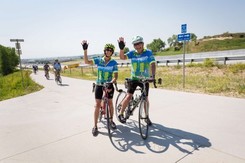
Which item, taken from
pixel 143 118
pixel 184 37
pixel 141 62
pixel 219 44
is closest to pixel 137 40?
pixel 141 62

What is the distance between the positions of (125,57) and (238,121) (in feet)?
10.7

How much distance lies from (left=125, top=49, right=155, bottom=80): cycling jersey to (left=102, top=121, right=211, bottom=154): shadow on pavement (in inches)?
52.7

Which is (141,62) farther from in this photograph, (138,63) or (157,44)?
(157,44)

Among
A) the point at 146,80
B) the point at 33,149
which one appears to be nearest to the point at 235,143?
the point at 146,80

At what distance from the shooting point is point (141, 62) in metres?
4.32

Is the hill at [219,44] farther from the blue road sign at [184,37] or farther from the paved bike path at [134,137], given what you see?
the paved bike path at [134,137]

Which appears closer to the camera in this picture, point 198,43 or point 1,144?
point 1,144

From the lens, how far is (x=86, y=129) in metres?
4.71

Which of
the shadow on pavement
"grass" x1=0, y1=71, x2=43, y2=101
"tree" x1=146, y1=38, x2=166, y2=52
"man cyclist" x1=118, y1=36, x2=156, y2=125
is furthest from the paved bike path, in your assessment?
"tree" x1=146, y1=38, x2=166, y2=52

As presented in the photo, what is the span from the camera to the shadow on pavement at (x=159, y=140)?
3.57 meters

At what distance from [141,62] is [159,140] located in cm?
177

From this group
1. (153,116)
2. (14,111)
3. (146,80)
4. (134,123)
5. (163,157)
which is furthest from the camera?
(14,111)

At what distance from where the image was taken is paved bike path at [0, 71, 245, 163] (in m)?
3.33

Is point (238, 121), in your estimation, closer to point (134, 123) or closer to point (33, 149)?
point (134, 123)
